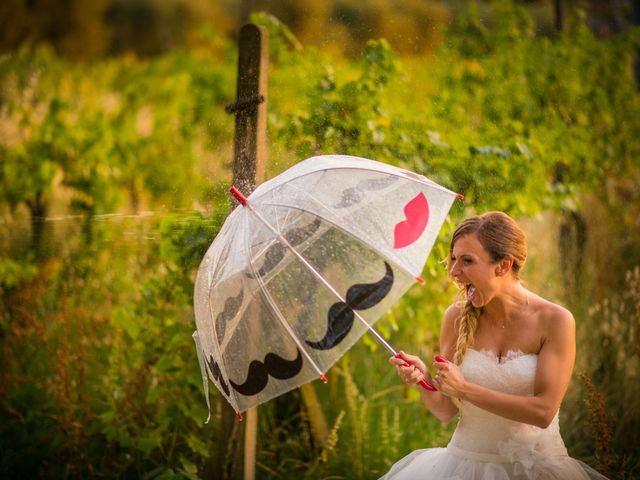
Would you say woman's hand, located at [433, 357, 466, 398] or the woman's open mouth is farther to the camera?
the woman's open mouth

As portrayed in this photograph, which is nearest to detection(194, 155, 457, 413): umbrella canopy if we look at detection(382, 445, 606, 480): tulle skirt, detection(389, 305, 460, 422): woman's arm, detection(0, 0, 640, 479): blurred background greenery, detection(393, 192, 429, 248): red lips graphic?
detection(393, 192, 429, 248): red lips graphic

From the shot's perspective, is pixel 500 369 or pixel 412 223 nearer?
pixel 412 223

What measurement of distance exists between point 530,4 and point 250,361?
4560mm

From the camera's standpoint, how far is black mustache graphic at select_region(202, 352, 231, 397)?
7.31 ft

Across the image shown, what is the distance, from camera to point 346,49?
3.66 m

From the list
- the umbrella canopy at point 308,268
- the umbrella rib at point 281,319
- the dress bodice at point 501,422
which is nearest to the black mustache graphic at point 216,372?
the umbrella canopy at point 308,268

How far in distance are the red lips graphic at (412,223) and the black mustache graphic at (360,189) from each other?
101 mm

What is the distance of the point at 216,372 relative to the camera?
2242 millimetres

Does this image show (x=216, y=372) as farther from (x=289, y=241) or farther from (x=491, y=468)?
(x=491, y=468)

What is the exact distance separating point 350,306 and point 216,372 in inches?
19.4

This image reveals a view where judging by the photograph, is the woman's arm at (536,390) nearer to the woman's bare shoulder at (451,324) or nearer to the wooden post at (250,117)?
the woman's bare shoulder at (451,324)

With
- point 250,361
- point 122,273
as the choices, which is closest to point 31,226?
point 122,273

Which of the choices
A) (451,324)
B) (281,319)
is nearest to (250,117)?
(281,319)

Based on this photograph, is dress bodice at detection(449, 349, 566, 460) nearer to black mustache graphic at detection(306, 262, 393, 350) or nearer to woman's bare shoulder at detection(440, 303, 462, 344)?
woman's bare shoulder at detection(440, 303, 462, 344)
